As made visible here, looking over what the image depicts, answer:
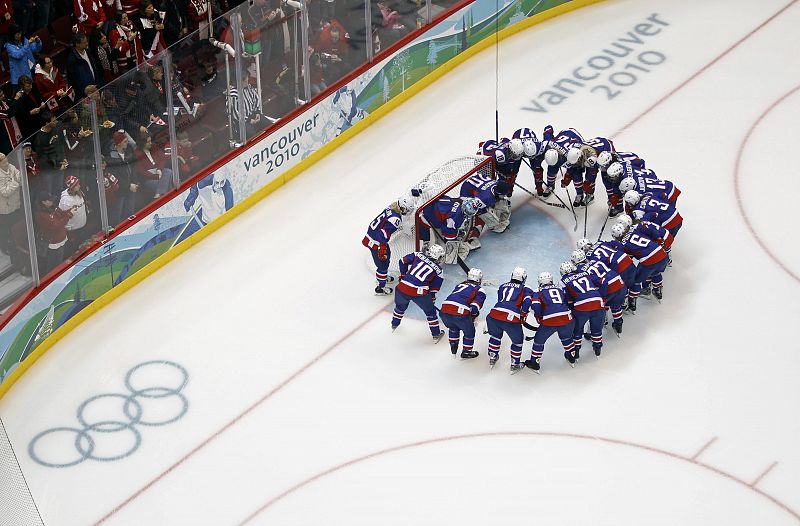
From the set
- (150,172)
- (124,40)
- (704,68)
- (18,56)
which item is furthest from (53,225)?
(704,68)

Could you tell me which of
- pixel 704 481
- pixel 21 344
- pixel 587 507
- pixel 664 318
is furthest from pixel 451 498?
pixel 21 344

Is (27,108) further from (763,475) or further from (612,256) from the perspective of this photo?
(763,475)

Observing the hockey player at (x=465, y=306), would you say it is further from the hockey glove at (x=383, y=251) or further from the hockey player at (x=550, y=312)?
the hockey glove at (x=383, y=251)

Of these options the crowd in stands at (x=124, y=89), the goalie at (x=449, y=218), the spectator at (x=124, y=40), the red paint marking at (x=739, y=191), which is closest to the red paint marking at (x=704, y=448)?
the red paint marking at (x=739, y=191)

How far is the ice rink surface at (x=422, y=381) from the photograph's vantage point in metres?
11.5

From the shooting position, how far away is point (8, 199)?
12.3 meters

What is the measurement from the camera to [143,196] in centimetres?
1346

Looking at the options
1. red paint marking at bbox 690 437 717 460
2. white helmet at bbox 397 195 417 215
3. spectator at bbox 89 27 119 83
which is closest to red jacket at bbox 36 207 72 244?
spectator at bbox 89 27 119 83

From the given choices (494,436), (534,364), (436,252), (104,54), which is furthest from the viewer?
(104,54)

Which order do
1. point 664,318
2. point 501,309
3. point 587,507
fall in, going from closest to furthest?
point 587,507 → point 501,309 → point 664,318

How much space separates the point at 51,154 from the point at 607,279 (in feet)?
14.1

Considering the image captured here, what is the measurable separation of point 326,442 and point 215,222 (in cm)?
291

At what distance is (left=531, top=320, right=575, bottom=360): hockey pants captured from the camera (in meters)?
12.1

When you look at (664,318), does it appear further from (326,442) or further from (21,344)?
(21,344)
